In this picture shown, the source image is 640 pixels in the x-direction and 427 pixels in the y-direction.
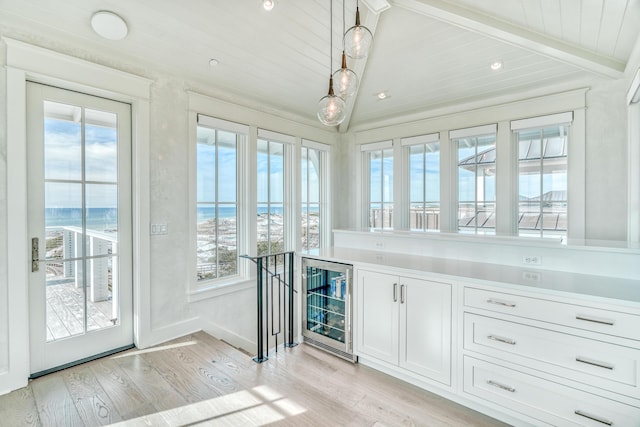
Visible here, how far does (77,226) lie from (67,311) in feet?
2.23

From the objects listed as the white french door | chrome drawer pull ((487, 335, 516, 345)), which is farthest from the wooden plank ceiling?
chrome drawer pull ((487, 335, 516, 345))

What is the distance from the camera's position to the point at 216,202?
332 cm

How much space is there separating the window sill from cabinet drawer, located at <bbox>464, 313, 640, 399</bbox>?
236 centimetres

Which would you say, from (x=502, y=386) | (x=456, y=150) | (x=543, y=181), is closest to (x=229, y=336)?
(x=502, y=386)

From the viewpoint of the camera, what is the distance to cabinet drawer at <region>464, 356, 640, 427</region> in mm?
1586

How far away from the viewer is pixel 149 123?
8.95ft

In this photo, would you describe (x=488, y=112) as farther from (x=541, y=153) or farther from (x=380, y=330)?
(x=380, y=330)

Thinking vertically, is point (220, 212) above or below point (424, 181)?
below

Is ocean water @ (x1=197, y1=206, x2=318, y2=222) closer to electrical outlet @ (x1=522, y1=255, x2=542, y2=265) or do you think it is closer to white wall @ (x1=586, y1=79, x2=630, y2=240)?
electrical outlet @ (x1=522, y1=255, x2=542, y2=265)

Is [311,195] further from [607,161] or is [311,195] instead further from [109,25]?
[607,161]

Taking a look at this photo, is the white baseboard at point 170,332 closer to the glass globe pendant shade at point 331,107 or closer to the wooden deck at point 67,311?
the wooden deck at point 67,311

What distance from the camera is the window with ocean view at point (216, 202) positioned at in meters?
3.19

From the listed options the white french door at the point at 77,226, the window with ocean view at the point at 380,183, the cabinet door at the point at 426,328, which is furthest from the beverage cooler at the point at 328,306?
the window with ocean view at the point at 380,183

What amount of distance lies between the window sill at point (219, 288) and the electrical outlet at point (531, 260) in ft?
8.91
